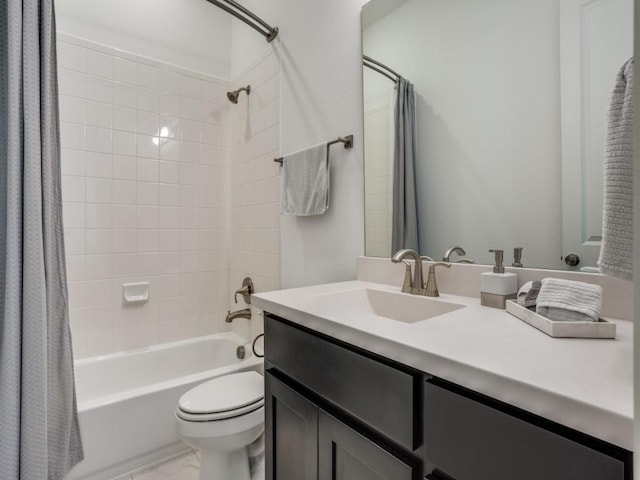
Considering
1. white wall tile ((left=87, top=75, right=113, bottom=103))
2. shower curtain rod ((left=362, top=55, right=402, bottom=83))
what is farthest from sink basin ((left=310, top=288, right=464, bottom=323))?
white wall tile ((left=87, top=75, right=113, bottom=103))

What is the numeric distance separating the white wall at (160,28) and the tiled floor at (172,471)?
7.79 ft

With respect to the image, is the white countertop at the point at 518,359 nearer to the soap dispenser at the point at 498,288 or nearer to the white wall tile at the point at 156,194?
the soap dispenser at the point at 498,288

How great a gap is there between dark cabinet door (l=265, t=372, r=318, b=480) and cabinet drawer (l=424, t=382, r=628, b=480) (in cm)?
34

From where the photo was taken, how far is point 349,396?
0.69 metres

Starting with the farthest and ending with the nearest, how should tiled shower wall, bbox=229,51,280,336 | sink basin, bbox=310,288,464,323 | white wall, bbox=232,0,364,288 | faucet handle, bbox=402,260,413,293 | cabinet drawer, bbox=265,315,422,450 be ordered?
tiled shower wall, bbox=229,51,280,336
white wall, bbox=232,0,364,288
faucet handle, bbox=402,260,413,293
sink basin, bbox=310,288,464,323
cabinet drawer, bbox=265,315,422,450

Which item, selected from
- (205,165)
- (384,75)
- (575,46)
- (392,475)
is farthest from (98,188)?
(575,46)

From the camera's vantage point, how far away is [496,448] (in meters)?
0.45

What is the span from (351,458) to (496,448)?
13.4 inches

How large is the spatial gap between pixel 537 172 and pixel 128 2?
2.50 m

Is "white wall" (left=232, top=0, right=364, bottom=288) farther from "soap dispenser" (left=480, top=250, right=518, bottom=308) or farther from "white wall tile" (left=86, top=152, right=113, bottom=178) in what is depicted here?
"white wall tile" (left=86, top=152, right=113, bottom=178)

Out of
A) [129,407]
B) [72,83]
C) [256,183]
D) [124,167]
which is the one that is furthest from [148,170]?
[129,407]

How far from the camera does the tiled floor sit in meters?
1.55

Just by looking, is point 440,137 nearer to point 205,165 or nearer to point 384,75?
point 384,75

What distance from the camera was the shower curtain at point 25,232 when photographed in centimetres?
104
